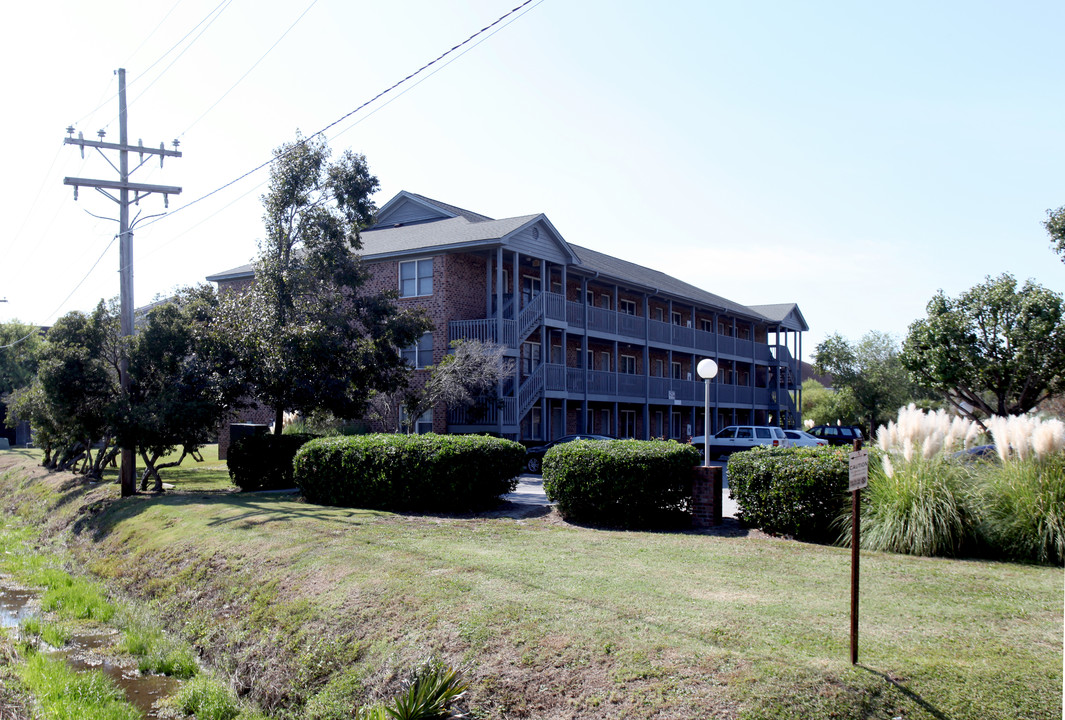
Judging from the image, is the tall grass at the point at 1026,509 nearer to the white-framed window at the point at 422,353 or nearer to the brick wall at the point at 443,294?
the brick wall at the point at 443,294

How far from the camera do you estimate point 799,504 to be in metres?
11.1

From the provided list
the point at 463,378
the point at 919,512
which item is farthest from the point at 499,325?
the point at 919,512

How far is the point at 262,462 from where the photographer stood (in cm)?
1911

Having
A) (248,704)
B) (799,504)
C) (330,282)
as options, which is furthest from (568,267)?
(248,704)

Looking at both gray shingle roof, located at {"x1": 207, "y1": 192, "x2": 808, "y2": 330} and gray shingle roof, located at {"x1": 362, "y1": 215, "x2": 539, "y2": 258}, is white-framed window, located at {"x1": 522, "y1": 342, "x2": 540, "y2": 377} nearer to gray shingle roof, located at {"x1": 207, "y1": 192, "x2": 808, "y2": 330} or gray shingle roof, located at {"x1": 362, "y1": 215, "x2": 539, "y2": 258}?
gray shingle roof, located at {"x1": 207, "y1": 192, "x2": 808, "y2": 330}

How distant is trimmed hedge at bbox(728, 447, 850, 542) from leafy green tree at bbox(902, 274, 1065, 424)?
76.9 feet

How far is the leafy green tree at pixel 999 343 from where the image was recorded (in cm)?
3072

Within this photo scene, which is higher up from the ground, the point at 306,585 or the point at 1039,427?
the point at 1039,427

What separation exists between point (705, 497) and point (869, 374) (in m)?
41.8

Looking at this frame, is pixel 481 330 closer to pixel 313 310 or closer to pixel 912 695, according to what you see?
pixel 313 310

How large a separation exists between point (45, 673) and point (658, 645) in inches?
241

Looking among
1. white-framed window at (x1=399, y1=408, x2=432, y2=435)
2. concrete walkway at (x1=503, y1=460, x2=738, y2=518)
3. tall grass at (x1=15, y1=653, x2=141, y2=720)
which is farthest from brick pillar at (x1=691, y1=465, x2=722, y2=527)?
white-framed window at (x1=399, y1=408, x2=432, y2=435)

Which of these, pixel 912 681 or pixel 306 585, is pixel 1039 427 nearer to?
pixel 912 681

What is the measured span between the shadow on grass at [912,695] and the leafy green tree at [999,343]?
29.2m
